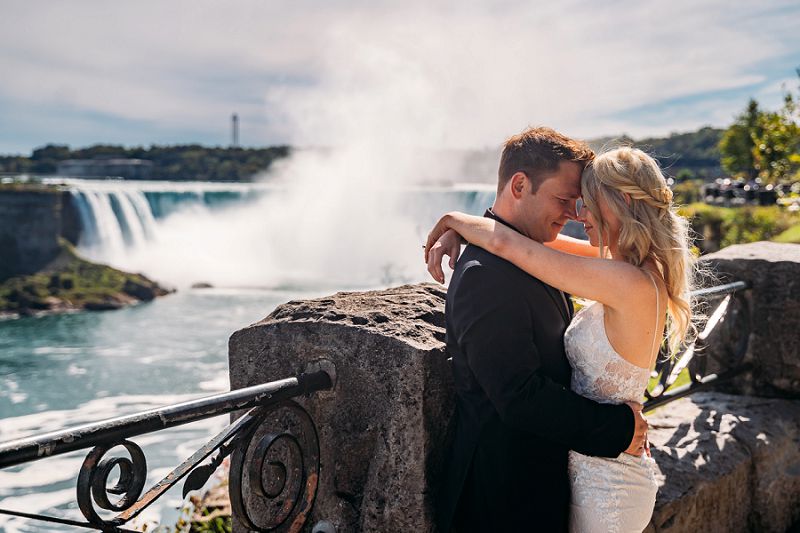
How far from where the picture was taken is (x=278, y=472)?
221 centimetres

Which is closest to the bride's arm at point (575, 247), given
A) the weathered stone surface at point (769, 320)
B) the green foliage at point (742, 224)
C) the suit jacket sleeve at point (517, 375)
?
the suit jacket sleeve at point (517, 375)

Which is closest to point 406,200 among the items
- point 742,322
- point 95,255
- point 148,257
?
point 148,257

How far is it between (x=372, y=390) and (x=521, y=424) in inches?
20.1

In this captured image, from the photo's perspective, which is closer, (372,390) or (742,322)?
(372,390)

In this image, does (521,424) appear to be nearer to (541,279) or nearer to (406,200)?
(541,279)

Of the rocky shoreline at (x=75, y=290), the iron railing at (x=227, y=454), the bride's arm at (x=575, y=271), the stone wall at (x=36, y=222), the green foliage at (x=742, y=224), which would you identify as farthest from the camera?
the stone wall at (x=36, y=222)

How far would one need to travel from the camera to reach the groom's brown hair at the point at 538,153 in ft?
6.83

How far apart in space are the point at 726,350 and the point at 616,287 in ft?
7.70

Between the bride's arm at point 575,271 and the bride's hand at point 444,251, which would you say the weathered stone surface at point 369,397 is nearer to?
the bride's hand at point 444,251

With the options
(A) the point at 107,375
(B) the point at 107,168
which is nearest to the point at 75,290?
(A) the point at 107,375

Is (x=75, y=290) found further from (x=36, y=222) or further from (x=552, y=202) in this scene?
(x=552, y=202)

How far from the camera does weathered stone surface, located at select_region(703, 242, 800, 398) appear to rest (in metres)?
3.77

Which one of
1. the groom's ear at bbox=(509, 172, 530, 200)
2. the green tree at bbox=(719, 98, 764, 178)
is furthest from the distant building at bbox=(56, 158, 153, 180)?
the groom's ear at bbox=(509, 172, 530, 200)

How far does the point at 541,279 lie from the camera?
201 cm
